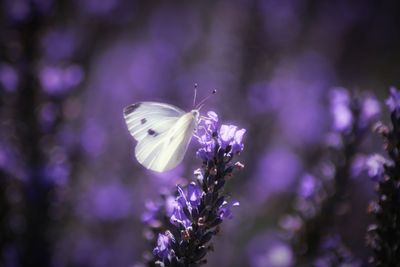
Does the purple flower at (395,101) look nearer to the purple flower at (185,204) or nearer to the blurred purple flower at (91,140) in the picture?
the purple flower at (185,204)

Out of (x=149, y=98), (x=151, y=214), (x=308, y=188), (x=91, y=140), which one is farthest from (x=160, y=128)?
(x=149, y=98)

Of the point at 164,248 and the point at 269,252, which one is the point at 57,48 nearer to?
the point at 269,252

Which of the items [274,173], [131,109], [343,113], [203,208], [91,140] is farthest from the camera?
[274,173]

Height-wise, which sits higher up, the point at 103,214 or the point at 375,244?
the point at 103,214

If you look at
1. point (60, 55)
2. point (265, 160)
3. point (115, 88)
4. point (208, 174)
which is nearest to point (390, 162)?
point (208, 174)

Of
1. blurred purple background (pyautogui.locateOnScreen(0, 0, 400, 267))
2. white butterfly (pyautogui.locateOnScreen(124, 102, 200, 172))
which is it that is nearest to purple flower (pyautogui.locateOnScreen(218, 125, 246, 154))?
white butterfly (pyautogui.locateOnScreen(124, 102, 200, 172))

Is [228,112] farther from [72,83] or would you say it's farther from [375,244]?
[375,244]

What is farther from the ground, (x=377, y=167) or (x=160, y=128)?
(x=160, y=128)
